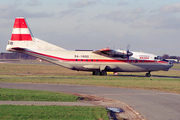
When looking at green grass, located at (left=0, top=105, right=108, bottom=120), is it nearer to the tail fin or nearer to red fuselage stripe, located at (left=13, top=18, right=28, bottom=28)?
the tail fin

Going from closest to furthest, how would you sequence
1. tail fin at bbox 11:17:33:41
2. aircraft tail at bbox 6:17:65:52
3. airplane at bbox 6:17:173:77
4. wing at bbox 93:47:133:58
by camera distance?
wing at bbox 93:47:133:58 < airplane at bbox 6:17:173:77 < aircraft tail at bbox 6:17:65:52 < tail fin at bbox 11:17:33:41

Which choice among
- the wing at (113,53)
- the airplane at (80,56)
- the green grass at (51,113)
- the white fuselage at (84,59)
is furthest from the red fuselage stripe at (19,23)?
the green grass at (51,113)

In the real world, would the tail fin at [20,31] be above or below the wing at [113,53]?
above

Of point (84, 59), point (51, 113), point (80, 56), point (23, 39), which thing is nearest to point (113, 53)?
point (84, 59)

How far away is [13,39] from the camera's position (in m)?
42.3

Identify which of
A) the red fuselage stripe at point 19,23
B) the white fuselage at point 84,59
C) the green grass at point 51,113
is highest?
the red fuselage stripe at point 19,23

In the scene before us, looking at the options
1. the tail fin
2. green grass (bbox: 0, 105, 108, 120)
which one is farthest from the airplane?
green grass (bbox: 0, 105, 108, 120)

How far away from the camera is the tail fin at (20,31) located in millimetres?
42312

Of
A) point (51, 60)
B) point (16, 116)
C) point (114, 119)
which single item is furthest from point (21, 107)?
point (51, 60)

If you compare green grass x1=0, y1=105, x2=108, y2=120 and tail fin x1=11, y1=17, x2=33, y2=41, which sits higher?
tail fin x1=11, y1=17, x2=33, y2=41

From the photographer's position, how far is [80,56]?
1636 inches

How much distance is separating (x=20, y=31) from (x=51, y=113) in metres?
33.4

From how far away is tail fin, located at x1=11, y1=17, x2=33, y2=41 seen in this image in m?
42.3

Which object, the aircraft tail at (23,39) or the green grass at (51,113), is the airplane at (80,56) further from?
the green grass at (51,113)
